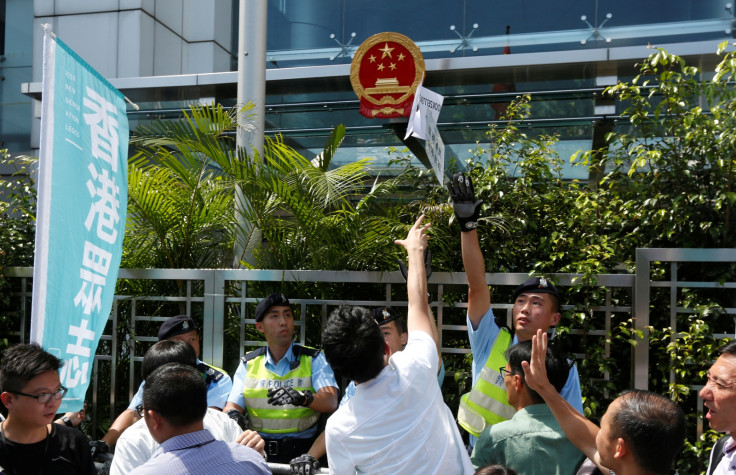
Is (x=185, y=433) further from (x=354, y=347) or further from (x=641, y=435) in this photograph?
(x=641, y=435)

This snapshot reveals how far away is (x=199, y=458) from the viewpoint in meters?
2.28

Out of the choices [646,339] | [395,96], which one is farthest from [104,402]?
[395,96]

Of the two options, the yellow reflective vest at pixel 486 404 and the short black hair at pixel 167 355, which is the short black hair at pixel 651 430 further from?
the short black hair at pixel 167 355

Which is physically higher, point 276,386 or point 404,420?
point 404,420

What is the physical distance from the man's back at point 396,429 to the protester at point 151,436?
50 cm

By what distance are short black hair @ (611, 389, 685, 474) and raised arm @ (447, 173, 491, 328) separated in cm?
145

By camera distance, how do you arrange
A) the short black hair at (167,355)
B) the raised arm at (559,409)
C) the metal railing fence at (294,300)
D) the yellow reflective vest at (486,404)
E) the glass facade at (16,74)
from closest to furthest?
the raised arm at (559,409), the yellow reflective vest at (486,404), the short black hair at (167,355), the metal railing fence at (294,300), the glass facade at (16,74)

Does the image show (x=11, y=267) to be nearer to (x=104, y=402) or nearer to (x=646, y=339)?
(x=104, y=402)

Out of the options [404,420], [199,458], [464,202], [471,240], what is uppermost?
[464,202]

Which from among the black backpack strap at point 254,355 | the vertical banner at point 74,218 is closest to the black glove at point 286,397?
the black backpack strap at point 254,355

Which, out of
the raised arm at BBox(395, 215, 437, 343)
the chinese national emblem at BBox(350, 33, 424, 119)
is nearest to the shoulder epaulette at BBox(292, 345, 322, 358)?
the raised arm at BBox(395, 215, 437, 343)

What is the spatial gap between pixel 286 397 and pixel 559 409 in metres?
1.60

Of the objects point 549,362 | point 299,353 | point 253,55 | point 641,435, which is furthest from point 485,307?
point 253,55

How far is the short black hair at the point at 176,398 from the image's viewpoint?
2.36 m
